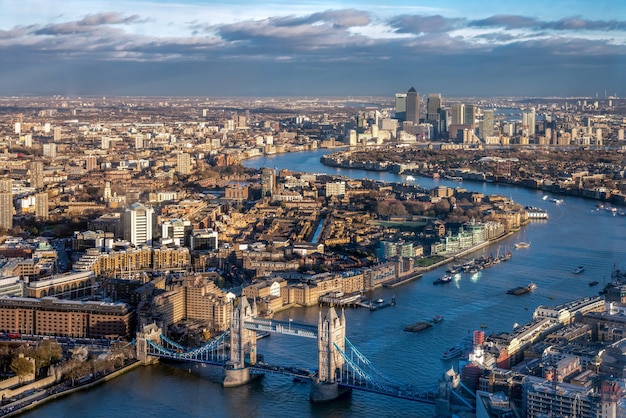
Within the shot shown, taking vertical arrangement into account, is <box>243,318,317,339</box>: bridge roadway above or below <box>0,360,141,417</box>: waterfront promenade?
above

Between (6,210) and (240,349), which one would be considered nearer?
(240,349)

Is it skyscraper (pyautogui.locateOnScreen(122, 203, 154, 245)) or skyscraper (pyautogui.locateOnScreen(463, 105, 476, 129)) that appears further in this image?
skyscraper (pyautogui.locateOnScreen(463, 105, 476, 129))

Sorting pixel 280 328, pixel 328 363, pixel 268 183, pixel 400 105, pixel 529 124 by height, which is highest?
pixel 400 105

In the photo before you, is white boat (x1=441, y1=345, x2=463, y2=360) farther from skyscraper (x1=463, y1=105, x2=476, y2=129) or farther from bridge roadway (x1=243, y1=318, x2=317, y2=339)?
skyscraper (x1=463, y1=105, x2=476, y2=129)

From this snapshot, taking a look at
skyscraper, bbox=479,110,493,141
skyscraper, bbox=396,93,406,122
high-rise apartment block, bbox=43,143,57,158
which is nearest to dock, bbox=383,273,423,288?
high-rise apartment block, bbox=43,143,57,158

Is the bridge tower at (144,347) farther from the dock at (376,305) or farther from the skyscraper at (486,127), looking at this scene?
the skyscraper at (486,127)

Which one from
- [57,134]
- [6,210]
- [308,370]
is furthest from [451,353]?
[57,134]

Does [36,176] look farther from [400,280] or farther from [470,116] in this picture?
[470,116]

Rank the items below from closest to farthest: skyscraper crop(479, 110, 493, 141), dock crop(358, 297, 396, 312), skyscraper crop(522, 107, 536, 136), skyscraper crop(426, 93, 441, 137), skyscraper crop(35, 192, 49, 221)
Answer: dock crop(358, 297, 396, 312), skyscraper crop(35, 192, 49, 221), skyscraper crop(522, 107, 536, 136), skyscraper crop(479, 110, 493, 141), skyscraper crop(426, 93, 441, 137)
